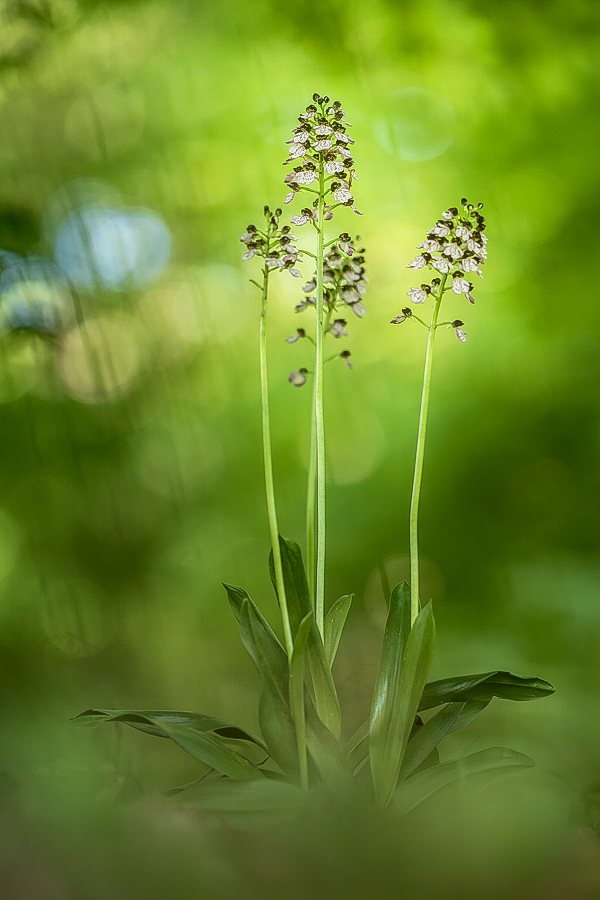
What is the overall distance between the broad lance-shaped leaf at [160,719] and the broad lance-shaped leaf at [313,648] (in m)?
0.11

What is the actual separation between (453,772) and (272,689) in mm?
263

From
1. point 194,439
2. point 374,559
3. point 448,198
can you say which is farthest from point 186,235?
point 374,559

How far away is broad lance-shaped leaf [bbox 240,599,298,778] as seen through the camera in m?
0.87

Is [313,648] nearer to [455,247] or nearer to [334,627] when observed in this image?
[334,627]

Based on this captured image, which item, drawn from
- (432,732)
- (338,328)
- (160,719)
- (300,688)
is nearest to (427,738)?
(432,732)

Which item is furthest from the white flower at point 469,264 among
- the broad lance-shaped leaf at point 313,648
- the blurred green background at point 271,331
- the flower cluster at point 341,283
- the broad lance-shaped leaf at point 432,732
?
the broad lance-shaped leaf at point 432,732

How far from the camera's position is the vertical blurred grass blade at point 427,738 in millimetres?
868

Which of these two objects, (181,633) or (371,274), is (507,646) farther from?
(371,274)

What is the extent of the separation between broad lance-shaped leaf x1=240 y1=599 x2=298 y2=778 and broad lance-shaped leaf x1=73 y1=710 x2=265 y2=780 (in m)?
0.04

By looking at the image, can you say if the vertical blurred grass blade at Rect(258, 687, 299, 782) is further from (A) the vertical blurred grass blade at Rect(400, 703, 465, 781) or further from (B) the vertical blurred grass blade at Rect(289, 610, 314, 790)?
(A) the vertical blurred grass blade at Rect(400, 703, 465, 781)

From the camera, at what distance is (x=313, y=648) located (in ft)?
2.83

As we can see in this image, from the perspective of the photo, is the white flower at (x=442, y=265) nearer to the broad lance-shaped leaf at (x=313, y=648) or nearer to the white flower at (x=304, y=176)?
the white flower at (x=304, y=176)

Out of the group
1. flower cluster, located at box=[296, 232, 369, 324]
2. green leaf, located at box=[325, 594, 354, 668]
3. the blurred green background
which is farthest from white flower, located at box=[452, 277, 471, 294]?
green leaf, located at box=[325, 594, 354, 668]

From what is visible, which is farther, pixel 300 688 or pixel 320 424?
pixel 320 424
